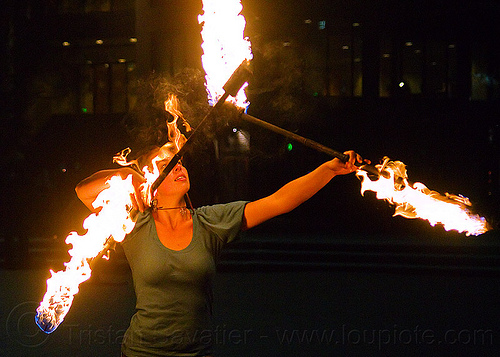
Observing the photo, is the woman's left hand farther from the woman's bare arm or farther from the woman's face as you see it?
the woman's face

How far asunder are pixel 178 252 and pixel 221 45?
1590mm

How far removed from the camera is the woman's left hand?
2902 mm

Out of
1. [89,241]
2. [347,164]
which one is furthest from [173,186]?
[347,164]

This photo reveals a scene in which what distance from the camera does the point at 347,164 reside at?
292 centimetres

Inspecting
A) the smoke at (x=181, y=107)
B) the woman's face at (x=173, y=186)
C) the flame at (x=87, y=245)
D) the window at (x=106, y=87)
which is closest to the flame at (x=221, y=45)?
the smoke at (x=181, y=107)

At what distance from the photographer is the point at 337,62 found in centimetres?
2073

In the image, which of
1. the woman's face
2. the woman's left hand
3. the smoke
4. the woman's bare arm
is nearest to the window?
the smoke

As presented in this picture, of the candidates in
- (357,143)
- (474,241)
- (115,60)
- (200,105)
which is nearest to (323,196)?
(357,143)

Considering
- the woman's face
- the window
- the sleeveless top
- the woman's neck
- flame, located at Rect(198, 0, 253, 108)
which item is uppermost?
the window

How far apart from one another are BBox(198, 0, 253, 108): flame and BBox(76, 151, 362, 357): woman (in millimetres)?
687

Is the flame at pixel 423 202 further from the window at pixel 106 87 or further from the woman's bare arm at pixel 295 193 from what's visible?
the window at pixel 106 87

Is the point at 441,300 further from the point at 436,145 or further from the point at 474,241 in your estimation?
the point at 436,145

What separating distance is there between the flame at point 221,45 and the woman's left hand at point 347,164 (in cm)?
75

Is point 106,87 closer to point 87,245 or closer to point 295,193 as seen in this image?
point 87,245
